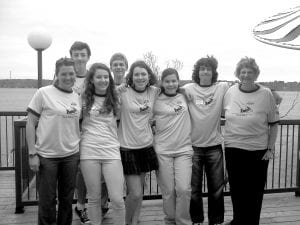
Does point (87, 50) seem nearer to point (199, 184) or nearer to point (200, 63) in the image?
point (200, 63)

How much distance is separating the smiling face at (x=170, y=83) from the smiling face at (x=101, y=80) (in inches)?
23.0

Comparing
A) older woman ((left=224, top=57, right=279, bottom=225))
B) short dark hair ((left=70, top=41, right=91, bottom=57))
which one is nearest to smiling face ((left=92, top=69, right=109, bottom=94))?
short dark hair ((left=70, top=41, right=91, bottom=57))

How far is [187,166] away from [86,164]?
0.97 meters

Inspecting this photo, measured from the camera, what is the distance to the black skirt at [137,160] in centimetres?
342

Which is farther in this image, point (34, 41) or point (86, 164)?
point (34, 41)

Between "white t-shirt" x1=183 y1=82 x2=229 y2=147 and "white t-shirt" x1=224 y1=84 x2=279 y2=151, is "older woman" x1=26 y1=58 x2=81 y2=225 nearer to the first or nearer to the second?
"white t-shirt" x1=183 y1=82 x2=229 y2=147

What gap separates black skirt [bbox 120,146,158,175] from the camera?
3.42 metres

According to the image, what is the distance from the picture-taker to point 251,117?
11.1 feet

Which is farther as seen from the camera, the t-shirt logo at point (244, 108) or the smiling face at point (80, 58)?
the smiling face at point (80, 58)

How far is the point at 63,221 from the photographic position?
3354 mm

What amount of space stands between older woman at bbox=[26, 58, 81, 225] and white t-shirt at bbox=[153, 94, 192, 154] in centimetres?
79

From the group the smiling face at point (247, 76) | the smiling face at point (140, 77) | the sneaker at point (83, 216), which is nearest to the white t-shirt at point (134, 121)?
the smiling face at point (140, 77)

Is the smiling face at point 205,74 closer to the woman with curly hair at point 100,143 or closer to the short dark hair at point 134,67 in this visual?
the short dark hair at point 134,67

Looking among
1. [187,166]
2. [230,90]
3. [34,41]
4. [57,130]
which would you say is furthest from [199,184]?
[34,41]
